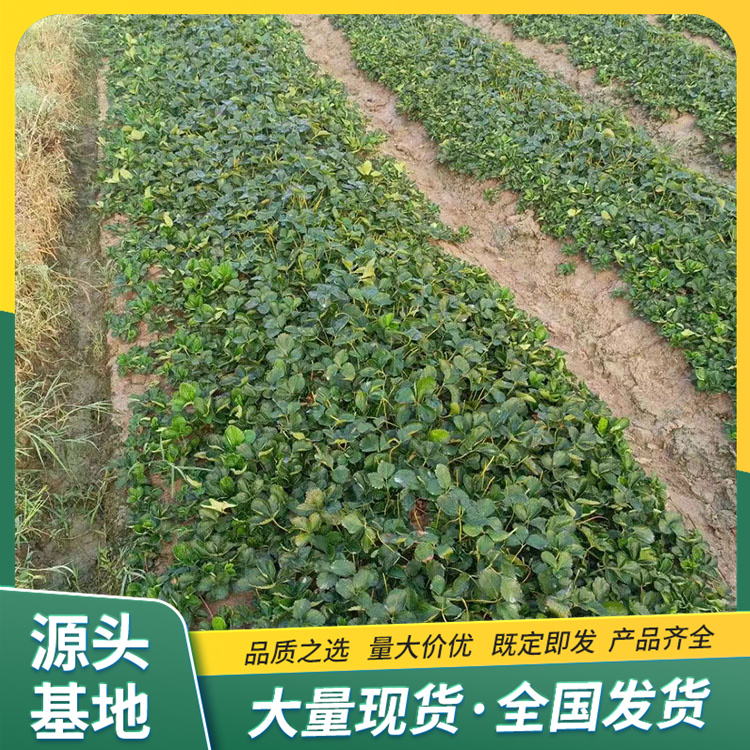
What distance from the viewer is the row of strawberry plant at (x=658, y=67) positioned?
18.6 feet

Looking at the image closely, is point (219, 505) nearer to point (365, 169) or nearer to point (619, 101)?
point (365, 169)

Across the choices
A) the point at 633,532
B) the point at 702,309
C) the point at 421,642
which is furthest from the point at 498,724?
the point at 702,309

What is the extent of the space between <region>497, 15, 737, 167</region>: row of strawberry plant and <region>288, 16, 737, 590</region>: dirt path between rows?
2.08 meters

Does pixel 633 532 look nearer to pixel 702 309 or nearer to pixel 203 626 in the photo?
pixel 203 626

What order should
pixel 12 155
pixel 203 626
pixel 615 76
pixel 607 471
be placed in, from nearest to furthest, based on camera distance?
pixel 12 155
pixel 203 626
pixel 607 471
pixel 615 76

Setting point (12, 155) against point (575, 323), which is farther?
point (575, 323)

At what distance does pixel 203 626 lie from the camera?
2.37 meters

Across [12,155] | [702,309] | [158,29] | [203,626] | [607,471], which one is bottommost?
[203,626]

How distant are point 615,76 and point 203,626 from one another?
6659 millimetres

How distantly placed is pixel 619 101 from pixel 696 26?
5.59 feet

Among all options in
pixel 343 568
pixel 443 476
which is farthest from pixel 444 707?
pixel 443 476

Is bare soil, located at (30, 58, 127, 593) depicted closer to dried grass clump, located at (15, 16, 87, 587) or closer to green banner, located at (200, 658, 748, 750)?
dried grass clump, located at (15, 16, 87, 587)

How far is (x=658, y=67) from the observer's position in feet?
20.6

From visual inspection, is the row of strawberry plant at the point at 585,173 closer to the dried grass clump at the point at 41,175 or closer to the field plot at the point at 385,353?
the field plot at the point at 385,353
